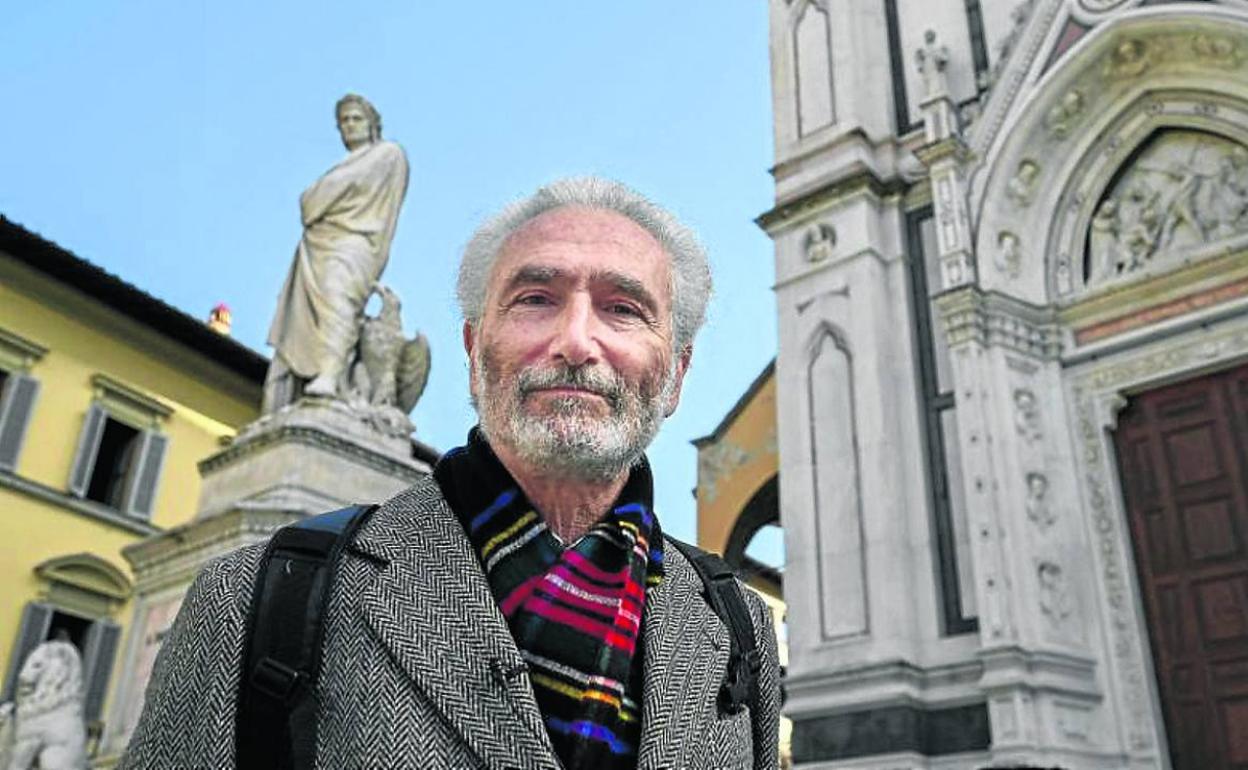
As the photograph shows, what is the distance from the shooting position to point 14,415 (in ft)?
55.7

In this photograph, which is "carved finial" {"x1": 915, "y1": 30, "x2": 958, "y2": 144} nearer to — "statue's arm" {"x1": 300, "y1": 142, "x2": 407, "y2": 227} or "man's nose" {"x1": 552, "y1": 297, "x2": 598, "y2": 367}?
"statue's arm" {"x1": 300, "y1": 142, "x2": 407, "y2": 227}

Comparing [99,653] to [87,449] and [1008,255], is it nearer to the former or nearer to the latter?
[87,449]

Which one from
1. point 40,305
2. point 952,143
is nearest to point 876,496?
point 952,143

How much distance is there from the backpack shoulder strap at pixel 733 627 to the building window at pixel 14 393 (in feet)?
59.4

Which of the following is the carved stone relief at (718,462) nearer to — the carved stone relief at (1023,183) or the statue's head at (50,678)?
the carved stone relief at (1023,183)

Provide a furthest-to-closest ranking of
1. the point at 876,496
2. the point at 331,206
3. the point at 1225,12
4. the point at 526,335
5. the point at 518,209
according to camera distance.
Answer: the point at 876,496
the point at 1225,12
the point at 331,206
the point at 518,209
the point at 526,335

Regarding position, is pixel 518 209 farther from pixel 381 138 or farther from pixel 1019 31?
pixel 1019 31

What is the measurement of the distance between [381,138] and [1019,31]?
19.5 ft

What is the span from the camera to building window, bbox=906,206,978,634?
27.0ft

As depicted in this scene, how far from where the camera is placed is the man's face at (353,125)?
26.5 feet

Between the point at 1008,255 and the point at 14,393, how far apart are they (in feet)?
51.5

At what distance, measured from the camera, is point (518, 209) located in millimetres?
1734

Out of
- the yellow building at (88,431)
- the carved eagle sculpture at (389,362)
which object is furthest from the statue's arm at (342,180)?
the yellow building at (88,431)

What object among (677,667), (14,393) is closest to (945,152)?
(677,667)
